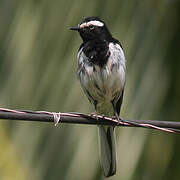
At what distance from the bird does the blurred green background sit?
0.31ft

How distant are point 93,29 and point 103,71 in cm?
65

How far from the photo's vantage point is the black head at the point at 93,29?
6.61 metres

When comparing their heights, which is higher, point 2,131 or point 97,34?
point 97,34

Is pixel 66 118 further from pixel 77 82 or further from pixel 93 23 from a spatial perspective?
pixel 93 23

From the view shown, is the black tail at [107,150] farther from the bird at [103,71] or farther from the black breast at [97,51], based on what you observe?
the black breast at [97,51]

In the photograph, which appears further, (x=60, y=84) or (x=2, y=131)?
(x=60, y=84)

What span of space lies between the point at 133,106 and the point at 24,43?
133 cm

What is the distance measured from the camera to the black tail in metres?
6.35

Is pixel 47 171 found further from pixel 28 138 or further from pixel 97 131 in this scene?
pixel 97 131

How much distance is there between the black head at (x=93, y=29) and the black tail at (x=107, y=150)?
101 cm

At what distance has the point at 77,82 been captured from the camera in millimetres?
6512

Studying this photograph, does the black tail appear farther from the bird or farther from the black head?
the black head

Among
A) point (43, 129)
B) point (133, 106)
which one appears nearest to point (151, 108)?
point (133, 106)

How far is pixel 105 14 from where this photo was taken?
6.71 meters
